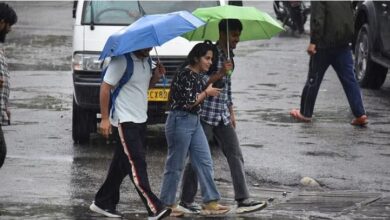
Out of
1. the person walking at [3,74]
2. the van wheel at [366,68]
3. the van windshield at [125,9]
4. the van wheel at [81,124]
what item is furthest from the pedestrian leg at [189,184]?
the van wheel at [366,68]

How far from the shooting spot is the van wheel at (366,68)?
15797 mm

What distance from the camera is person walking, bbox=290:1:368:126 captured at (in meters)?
13.1

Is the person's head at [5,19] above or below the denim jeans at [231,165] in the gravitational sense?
above

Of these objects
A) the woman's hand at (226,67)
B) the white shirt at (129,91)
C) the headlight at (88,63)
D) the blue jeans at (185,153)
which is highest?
the woman's hand at (226,67)

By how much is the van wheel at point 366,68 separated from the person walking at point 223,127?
23.1ft

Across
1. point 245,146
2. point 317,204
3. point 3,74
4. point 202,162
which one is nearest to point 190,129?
point 202,162

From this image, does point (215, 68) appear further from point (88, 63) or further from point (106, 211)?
point (88, 63)

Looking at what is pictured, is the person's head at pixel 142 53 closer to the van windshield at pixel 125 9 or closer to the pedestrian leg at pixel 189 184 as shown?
the pedestrian leg at pixel 189 184

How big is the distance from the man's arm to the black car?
22.8 ft

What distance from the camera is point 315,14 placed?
13.1 meters

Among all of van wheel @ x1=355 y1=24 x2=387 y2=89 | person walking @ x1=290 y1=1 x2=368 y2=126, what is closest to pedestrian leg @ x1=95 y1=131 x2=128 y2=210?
person walking @ x1=290 y1=1 x2=368 y2=126

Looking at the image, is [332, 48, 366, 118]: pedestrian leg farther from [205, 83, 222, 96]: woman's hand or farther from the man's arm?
the man's arm

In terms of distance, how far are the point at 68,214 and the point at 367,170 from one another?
333cm

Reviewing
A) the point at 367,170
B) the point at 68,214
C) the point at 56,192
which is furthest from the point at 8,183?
the point at 367,170
